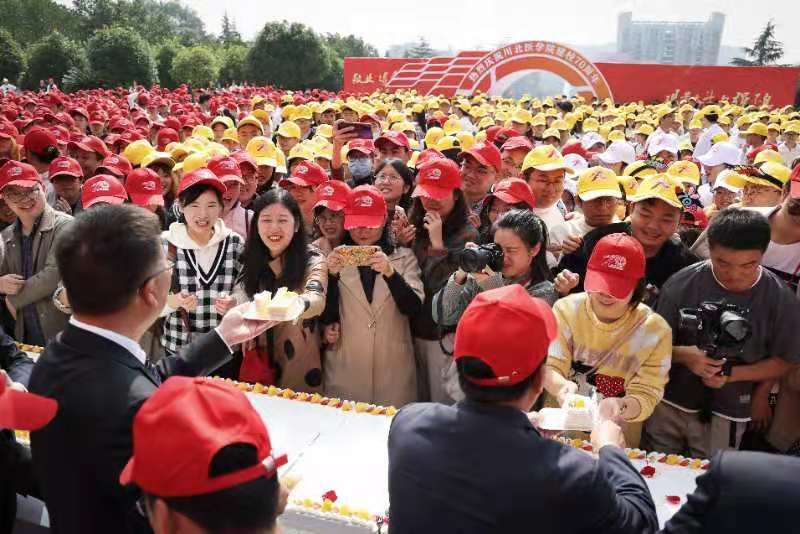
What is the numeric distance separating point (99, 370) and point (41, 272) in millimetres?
2628

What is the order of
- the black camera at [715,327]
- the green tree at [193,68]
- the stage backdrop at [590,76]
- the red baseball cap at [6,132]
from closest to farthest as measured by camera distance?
the black camera at [715,327], the red baseball cap at [6,132], the stage backdrop at [590,76], the green tree at [193,68]

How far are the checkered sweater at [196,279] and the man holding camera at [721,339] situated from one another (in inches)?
90.2

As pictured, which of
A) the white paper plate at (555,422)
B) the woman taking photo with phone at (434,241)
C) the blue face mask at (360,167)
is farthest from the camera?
the blue face mask at (360,167)

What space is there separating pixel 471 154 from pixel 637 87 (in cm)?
2038

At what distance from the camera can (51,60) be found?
22344 millimetres

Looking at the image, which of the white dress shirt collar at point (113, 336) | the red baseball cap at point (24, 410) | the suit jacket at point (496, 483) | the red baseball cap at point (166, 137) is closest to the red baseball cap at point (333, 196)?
the white dress shirt collar at point (113, 336)

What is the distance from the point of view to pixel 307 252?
132 inches

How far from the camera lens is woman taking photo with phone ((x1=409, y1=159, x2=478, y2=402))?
3.57 m

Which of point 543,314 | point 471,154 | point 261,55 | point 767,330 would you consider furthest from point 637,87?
point 543,314

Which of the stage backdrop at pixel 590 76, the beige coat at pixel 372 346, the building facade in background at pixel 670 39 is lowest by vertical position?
the beige coat at pixel 372 346

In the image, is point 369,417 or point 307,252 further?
point 307,252

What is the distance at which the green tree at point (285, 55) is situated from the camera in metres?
26.7

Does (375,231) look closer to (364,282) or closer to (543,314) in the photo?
(364,282)

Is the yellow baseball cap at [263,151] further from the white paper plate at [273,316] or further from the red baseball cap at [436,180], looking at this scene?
the white paper plate at [273,316]
